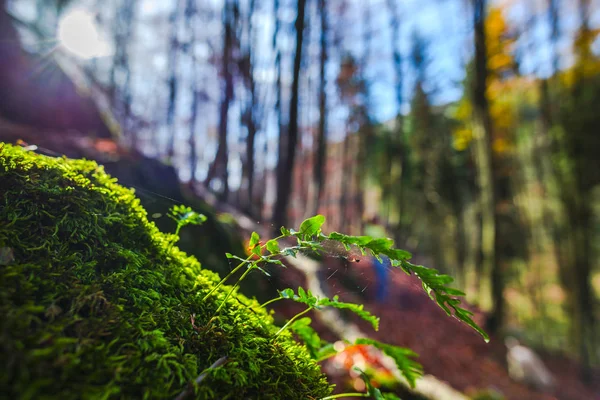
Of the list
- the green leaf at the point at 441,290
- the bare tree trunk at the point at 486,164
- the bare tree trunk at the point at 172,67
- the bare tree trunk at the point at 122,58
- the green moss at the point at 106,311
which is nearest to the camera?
the green moss at the point at 106,311

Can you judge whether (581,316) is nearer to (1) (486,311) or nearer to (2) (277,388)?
(1) (486,311)

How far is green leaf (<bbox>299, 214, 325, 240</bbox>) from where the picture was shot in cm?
111

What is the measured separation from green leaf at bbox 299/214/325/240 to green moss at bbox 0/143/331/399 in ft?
1.44

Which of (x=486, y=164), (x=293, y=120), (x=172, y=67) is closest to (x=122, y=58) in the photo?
(x=172, y=67)

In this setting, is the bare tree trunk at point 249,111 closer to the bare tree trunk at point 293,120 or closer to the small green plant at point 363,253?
the bare tree trunk at point 293,120

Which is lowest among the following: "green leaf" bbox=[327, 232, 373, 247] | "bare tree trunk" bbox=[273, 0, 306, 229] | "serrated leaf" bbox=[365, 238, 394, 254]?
"serrated leaf" bbox=[365, 238, 394, 254]

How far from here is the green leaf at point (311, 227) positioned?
1.11 m

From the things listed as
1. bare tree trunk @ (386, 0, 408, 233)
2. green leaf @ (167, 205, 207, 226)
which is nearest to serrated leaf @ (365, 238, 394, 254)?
green leaf @ (167, 205, 207, 226)

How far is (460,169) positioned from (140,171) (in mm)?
18812

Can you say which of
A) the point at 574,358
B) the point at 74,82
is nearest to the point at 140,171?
the point at 74,82

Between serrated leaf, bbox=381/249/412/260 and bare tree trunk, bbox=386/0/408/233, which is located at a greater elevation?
bare tree trunk, bbox=386/0/408/233

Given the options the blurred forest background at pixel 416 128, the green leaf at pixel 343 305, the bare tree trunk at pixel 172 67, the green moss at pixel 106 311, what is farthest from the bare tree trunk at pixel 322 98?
the green moss at pixel 106 311

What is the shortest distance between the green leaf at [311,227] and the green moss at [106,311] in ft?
1.44

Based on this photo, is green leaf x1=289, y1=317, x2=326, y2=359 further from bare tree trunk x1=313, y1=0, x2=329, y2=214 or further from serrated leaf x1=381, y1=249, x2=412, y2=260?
bare tree trunk x1=313, y1=0, x2=329, y2=214
